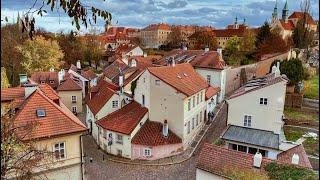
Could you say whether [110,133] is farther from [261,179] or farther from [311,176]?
[311,176]

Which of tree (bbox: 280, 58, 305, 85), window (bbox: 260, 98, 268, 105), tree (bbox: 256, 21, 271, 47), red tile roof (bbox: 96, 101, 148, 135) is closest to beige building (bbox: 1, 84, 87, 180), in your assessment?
red tile roof (bbox: 96, 101, 148, 135)

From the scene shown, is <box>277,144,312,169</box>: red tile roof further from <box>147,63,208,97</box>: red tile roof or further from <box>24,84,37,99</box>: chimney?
A: <box>24,84,37,99</box>: chimney

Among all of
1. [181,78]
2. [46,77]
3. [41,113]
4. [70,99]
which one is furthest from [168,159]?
[46,77]

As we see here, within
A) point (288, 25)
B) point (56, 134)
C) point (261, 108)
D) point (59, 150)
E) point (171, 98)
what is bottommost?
point (59, 150)

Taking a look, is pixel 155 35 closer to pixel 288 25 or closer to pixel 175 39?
pixel 175 39

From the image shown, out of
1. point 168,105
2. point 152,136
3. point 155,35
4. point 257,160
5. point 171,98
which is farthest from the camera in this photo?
point 155,35

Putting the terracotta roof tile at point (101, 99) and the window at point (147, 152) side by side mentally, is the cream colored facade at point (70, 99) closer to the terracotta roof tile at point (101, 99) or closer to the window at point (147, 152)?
the terracotta roof tile at point (101, 99)
